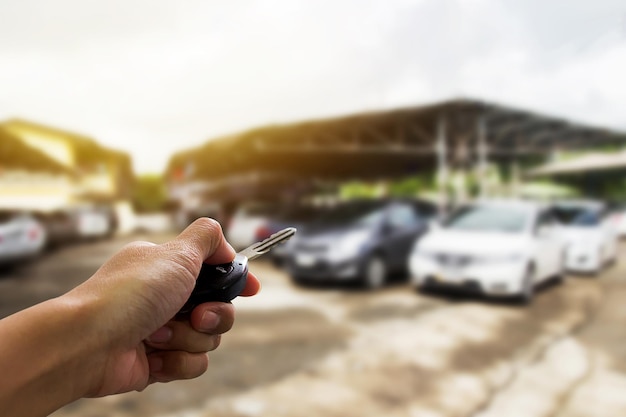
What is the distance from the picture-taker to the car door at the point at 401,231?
8.48m

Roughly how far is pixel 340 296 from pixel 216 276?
6.45 metres

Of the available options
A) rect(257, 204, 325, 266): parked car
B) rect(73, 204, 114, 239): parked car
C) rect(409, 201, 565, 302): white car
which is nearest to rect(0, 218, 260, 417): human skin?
rect(409, 201, 565, 302): white car

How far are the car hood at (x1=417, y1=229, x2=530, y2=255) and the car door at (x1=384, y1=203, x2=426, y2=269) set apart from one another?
88 centimetres

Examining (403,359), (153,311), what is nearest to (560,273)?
(403,359)

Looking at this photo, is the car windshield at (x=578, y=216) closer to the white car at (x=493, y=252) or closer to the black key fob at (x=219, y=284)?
the white car at (x=493, y=252)

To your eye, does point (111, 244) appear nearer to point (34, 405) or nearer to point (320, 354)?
point (320, 354)

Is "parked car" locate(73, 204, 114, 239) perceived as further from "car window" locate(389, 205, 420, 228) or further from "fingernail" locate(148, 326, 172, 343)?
"fingernail" locate(148, 326, 172, 343)

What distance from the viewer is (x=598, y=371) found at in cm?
445

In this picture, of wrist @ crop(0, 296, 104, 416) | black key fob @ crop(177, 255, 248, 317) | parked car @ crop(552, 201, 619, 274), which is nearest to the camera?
wrist @ crop(0, 296, 104, 416)

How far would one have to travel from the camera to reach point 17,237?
10266 mm

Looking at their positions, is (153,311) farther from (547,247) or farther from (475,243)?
(547,247)

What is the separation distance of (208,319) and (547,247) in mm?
7338

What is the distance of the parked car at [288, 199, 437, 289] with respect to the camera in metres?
7.87

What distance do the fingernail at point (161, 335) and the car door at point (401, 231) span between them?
7137mm
